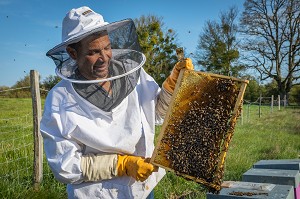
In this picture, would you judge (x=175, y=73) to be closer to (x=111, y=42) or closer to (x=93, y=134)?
(x=111, y=42)

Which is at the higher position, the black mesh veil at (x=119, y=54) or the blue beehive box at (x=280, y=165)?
the black mesh veil at (x=119, y=54)

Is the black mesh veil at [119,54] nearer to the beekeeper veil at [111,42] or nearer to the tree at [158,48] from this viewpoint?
the beekeeper veil at [111,42]

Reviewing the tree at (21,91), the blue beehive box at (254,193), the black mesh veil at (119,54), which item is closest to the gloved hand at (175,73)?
the black mesh veil at (119,54)

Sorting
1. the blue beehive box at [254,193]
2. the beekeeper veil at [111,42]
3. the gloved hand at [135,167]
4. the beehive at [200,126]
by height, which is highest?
the beekeeper veil at [111,42]

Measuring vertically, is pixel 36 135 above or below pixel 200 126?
below

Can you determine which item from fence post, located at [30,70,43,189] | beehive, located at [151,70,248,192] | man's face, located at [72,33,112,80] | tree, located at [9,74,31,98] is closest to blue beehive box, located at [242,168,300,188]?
beehive, located at [151,70,248,192]

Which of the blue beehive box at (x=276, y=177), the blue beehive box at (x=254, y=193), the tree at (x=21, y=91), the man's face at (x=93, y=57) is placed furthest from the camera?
the tree at (x=21, y=91)

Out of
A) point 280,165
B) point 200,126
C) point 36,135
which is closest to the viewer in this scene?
point 200,126

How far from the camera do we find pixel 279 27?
4038 centimetres

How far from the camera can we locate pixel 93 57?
2.38 metres

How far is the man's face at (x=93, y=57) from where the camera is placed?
7.82ft

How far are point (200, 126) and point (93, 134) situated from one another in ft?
2.73

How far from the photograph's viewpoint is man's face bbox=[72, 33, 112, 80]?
2.38 m

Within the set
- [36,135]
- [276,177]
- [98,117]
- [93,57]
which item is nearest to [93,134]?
[98,117]
